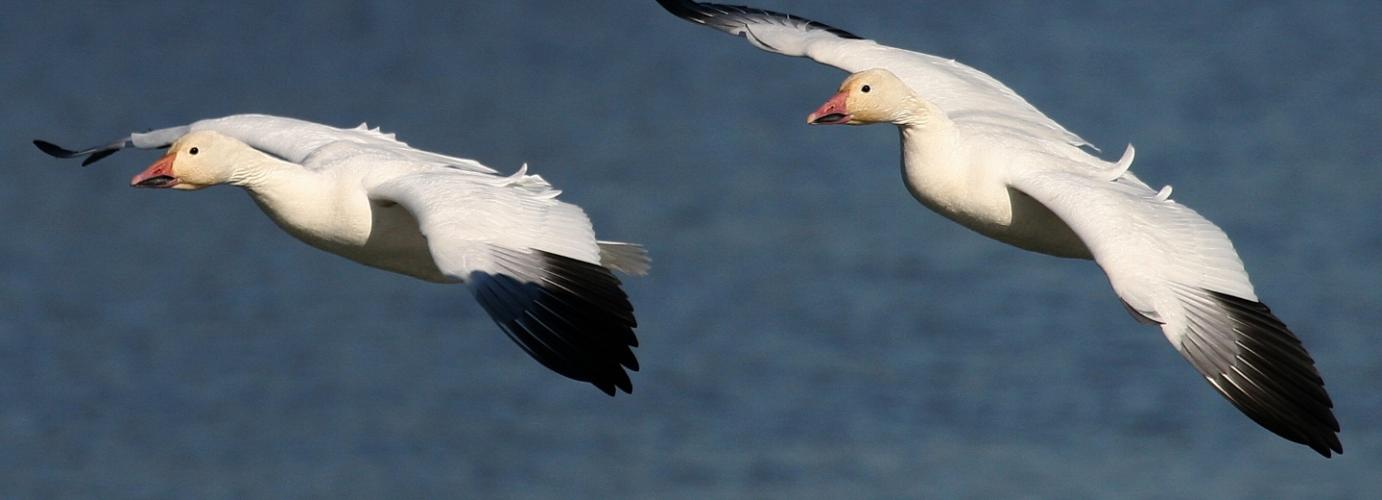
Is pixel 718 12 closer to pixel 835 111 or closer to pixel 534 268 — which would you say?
pixel 835 111

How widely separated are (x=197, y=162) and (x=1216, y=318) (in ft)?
15.3

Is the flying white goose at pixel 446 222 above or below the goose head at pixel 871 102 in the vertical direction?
below

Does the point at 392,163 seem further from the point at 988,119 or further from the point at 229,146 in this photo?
the point at 988,119

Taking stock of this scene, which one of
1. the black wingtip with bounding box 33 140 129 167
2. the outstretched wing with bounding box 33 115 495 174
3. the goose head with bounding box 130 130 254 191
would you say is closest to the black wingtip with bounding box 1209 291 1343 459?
the outstretched wing with bounding box 33 115 495 174

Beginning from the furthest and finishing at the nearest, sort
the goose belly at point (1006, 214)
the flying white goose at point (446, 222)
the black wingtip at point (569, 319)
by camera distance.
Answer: the goose belly at point (1006, 214) → the flying white goose at point (446, 222) → the black wingtip at point (569, 319)

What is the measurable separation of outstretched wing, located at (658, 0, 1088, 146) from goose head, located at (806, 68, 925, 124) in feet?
1.46

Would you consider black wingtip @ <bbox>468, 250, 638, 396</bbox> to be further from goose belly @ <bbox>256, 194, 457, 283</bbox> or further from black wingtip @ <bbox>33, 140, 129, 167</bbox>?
black wingtip @ <bbox>33, 140, 129, 167</bbox>

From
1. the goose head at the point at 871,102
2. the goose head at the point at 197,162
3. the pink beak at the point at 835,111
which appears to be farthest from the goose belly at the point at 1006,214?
the goose head at the point at 197,162

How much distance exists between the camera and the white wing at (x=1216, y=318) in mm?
9672

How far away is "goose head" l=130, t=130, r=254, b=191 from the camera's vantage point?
11.0 metres

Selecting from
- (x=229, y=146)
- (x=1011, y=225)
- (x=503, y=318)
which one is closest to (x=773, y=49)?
(x=1011, y=225)

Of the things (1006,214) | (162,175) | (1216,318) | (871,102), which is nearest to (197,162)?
(162,175)

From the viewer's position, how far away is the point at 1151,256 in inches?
388

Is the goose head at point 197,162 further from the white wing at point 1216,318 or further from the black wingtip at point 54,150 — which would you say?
the white wing at point 1216,318
